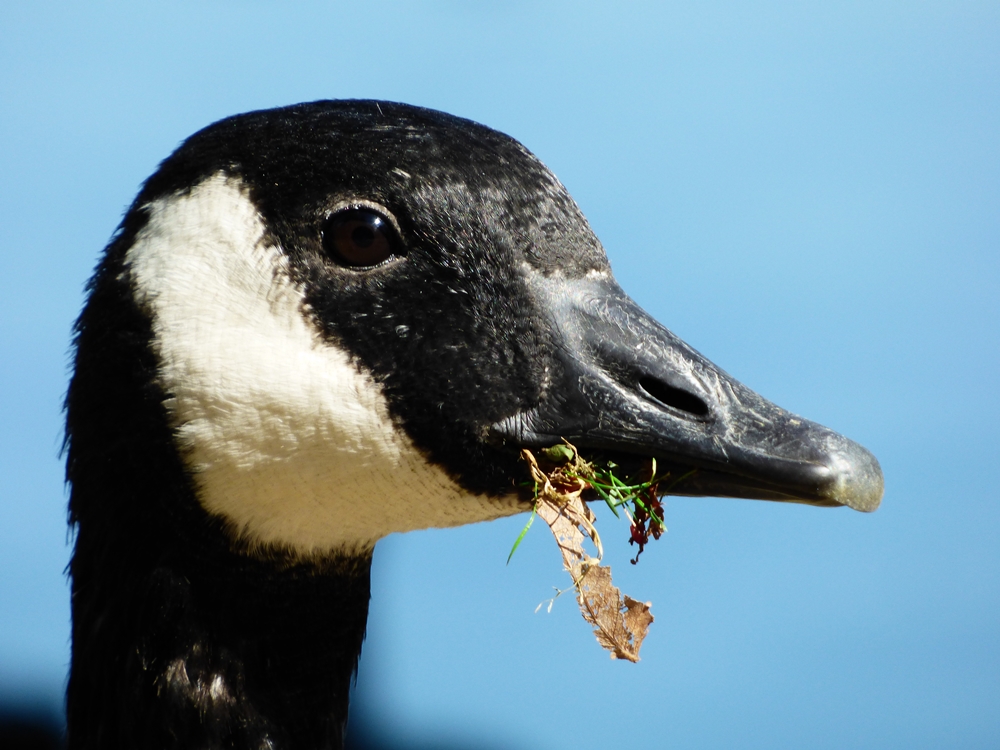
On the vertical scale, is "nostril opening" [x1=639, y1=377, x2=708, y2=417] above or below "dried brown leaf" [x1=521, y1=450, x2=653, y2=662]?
above

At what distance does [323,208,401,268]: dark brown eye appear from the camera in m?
2.58

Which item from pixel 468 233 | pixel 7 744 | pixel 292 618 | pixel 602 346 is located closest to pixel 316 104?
pixel 468 233

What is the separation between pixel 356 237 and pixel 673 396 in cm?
90

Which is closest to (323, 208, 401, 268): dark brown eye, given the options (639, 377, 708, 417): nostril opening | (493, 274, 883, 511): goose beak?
(493, 274, 883, 511): goose beak

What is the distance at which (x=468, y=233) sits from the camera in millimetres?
2609

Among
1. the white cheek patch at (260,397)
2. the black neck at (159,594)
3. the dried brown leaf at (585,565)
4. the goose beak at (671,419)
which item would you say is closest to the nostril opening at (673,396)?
the goose beak at (671,419)

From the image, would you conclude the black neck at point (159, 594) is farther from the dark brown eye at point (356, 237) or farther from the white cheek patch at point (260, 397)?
the dark brown eye at point (356, 237)

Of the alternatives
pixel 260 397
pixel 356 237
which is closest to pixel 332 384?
pixel 260 397

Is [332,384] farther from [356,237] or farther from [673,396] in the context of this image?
[673,396]

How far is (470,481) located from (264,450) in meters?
0.52

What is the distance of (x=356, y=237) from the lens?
2588mm

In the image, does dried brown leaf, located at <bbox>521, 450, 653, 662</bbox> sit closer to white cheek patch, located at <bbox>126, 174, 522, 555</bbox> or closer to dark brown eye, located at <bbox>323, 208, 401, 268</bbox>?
white cheek patch, located at <bbox>126, 174, 522, 555</bbox>

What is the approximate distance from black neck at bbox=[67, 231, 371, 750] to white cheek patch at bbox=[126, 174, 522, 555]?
0.09 metres

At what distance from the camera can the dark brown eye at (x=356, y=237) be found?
2.58 m
